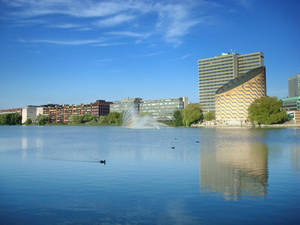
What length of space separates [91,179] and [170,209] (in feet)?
24.8

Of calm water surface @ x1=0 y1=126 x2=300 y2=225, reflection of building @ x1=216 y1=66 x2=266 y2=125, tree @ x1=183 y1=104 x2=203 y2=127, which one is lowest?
calm water surface @ x1=0 y1=126 x2=300 y2=225

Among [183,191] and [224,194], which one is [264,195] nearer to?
[224,194]

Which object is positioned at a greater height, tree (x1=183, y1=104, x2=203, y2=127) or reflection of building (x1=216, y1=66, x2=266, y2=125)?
reflection of building (x1=216, y1=66, x2=266, y2=125)

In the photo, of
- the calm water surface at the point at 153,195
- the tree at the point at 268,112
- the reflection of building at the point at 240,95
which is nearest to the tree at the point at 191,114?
the reflection of building at the point at 240,95

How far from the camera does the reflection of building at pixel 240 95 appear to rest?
604 feet

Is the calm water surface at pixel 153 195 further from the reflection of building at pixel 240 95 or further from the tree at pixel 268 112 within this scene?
the reflection of building at pixel 240 95

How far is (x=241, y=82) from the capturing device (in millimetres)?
186375

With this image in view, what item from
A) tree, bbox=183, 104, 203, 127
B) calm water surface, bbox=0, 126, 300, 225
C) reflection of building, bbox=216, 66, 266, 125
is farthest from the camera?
reflection of building, bbox=216, 66, 266, 125

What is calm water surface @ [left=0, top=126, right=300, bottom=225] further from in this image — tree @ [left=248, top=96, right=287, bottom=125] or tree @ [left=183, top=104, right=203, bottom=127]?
tree @ [left=183, top=104, right=203, bottom=127]

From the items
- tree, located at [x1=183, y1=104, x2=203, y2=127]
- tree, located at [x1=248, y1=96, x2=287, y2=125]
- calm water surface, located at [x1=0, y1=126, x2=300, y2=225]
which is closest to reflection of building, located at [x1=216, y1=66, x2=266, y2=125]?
tree, located at [x1=183, y1=104, x2=203, y2=127]

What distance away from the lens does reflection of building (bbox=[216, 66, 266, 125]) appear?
604 ft

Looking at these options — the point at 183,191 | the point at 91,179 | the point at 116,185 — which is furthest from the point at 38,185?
the point at 183,191

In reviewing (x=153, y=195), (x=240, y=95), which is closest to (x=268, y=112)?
(x=240, y=95)

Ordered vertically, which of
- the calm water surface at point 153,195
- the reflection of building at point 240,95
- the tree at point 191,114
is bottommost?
the calm water surface at point 153,195
